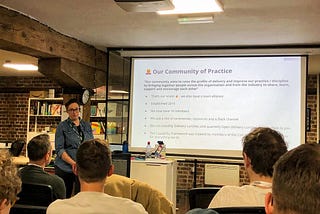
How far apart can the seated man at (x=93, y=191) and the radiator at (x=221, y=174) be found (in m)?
3.93

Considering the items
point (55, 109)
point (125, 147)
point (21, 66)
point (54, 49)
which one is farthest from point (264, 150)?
point (55, 109)

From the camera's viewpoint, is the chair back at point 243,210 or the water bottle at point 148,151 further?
the water bottle at point 148,151

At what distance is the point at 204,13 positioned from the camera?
153 inches

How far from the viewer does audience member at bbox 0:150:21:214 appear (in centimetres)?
140

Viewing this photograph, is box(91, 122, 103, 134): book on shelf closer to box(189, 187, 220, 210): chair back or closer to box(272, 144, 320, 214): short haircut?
box(189, 187, 220, 210): chair back

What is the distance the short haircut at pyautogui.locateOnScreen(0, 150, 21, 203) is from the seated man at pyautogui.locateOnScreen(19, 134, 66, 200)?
126 cm

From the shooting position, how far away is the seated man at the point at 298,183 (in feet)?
2.61

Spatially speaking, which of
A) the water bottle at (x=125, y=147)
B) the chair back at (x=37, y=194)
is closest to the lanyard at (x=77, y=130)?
the water bottle at (x=125, y=147)

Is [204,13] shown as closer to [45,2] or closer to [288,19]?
[288,19]

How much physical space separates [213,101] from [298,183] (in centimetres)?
478

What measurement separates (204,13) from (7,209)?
9.58 feet

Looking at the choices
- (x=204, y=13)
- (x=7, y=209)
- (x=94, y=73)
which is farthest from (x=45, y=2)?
(x=7, y=209)

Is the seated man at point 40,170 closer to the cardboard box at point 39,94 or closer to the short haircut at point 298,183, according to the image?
the short haircut at point 298,183

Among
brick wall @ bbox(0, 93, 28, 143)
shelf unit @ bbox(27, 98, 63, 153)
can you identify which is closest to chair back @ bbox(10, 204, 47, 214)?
shelf unit @ bbox(27, 98, 63, 153)
